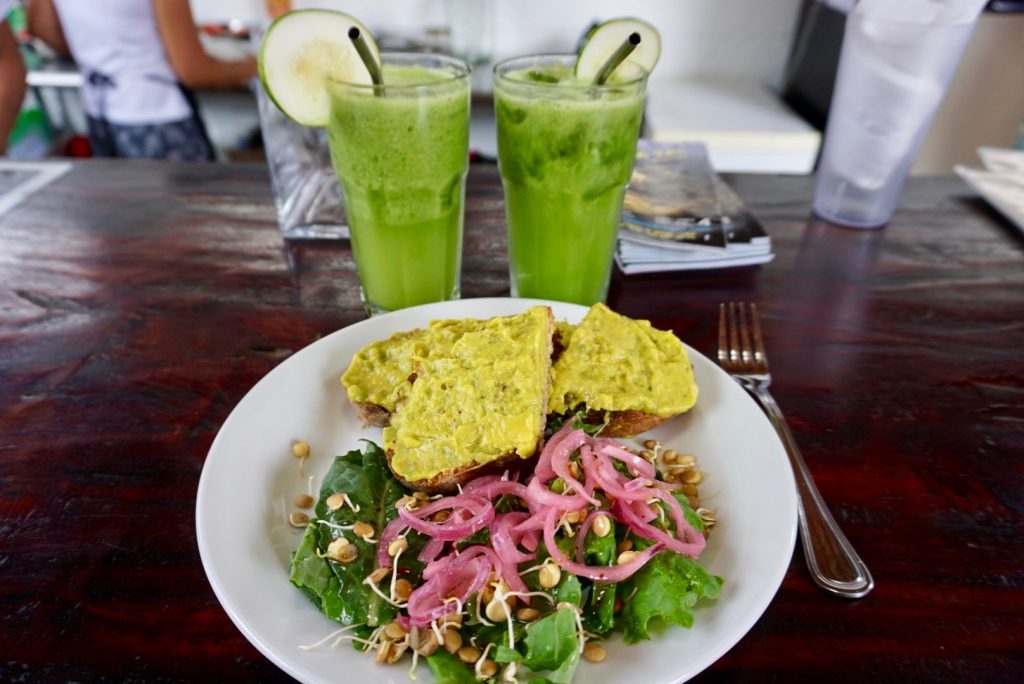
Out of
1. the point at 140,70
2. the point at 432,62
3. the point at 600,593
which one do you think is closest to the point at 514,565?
the point at 600,593

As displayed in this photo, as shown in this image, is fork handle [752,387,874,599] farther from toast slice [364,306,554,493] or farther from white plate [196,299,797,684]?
toast slice [364,306,554,493]

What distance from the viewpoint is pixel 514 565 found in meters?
0.89

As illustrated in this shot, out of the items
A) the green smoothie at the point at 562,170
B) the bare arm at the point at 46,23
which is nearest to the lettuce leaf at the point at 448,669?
the green smoothie at the point at 562,170

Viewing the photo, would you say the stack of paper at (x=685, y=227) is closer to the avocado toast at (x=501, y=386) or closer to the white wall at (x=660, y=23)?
the avocado toast at (x=501, y=386)

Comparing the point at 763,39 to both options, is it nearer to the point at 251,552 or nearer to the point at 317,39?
the point at 317,39

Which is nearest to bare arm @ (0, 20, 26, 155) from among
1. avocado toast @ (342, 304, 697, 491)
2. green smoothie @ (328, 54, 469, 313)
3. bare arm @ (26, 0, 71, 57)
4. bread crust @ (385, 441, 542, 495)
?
bare arm @ (26, 0, 71, 57)

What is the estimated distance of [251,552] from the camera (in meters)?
0.90

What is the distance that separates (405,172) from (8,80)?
2.85 metres

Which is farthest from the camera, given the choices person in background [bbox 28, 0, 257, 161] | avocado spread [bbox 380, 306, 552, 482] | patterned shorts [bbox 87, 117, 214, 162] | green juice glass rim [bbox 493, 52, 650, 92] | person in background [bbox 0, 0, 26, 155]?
patterned shorts [bbox 87, 117, 214, 162]

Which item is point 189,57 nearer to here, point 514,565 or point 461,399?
point 461,399

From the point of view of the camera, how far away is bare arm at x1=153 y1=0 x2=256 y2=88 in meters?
3.03

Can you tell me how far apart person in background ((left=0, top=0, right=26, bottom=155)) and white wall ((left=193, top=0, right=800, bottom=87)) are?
1544 mm

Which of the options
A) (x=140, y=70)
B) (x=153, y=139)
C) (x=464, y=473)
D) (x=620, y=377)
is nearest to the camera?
(x=464, y=473)

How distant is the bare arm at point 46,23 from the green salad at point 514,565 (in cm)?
402
